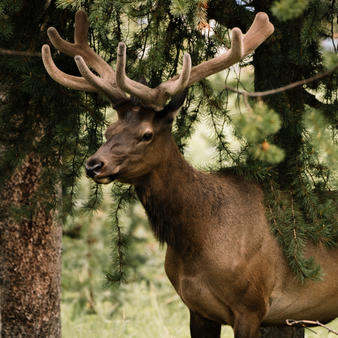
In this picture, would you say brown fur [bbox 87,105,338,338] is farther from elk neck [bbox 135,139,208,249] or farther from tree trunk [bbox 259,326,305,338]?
tree trunk [bbox 259,326,305,338]

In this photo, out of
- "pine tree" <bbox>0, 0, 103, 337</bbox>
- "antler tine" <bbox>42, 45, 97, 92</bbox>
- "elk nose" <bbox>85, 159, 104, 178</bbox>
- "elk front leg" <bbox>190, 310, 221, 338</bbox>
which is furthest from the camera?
"elk front leg" <bbox>190, 310, 221, 338</bbox>

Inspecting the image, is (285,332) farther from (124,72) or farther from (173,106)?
(124,72)

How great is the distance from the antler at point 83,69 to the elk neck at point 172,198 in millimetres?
559

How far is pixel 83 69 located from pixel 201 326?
7.03 ft

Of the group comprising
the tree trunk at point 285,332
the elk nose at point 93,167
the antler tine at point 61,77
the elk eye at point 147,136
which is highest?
the antler tine at point 61,77

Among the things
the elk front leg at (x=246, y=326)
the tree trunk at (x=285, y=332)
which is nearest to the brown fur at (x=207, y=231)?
the elk front leg at (x=246, y=326)

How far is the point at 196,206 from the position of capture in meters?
4.51

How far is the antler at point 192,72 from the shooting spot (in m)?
4.00

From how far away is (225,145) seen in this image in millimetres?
4910

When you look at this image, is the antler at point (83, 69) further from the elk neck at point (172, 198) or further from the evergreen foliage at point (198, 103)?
the elk neck at point (172, 198)

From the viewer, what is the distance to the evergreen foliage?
4449 millimetres

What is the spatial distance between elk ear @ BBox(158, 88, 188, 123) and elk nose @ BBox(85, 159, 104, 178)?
25.4 inches

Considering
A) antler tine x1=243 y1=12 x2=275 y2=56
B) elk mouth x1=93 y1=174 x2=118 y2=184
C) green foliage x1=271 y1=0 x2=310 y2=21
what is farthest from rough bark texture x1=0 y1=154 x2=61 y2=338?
green foliage x1=271 y1=0 x2=310 y2=21

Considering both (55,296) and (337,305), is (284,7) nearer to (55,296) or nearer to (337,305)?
(337,305)
